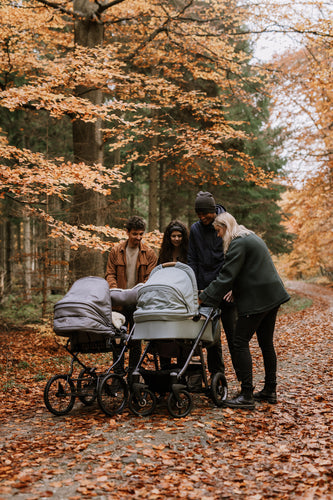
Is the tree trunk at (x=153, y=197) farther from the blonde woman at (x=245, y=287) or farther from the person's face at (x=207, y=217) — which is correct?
the blonde woman at (x=245, y=287)

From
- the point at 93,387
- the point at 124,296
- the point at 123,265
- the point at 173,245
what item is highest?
the point at 173,245

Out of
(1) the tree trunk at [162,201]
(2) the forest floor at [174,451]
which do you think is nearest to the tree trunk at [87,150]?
(2) the forest floor at [174,451]

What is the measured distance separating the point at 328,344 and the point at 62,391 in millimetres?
6982

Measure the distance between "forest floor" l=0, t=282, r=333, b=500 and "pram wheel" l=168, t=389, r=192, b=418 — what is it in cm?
8

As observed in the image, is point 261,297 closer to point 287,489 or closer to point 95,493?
point 287,489

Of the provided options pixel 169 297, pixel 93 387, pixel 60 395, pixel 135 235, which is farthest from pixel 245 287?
pixel 60 395

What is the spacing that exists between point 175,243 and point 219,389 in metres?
1.77

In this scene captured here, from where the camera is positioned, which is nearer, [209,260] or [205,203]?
[205,203]

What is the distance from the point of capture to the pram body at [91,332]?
4.42 meters

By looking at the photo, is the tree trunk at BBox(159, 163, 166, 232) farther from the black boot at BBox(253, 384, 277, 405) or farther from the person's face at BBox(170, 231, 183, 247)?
the black boot at BBox(253, 384, 277, 405)

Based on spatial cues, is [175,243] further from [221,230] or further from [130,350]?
[130,350]

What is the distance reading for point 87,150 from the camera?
30.0ft

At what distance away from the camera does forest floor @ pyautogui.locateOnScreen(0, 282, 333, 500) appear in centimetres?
300

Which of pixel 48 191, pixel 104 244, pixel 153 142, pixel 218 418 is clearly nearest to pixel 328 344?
pixel 104 244
